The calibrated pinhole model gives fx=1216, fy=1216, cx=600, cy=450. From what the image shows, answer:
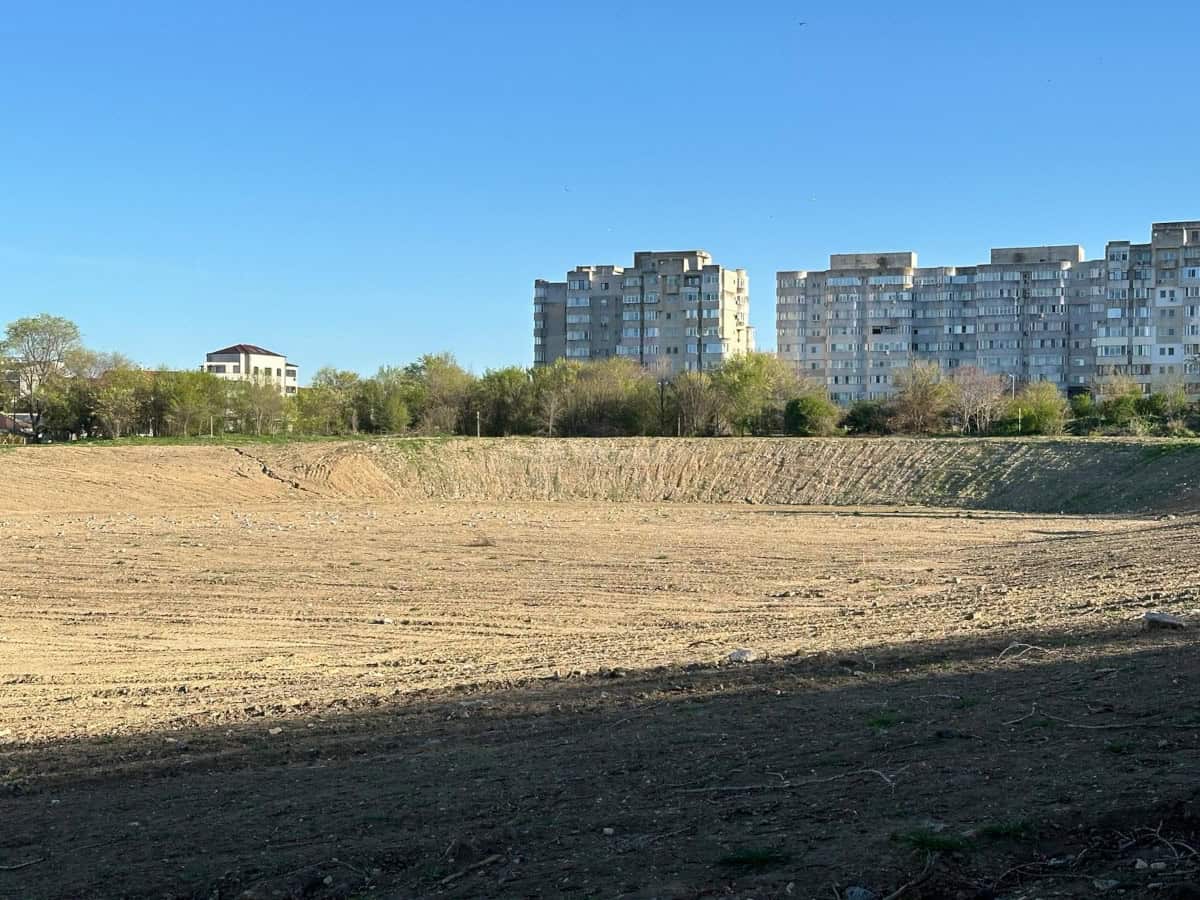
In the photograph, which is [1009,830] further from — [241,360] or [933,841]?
[241,360]

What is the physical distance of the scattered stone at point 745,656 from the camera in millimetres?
15891

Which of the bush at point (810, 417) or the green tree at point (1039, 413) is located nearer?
the green tree at point (1039, 413)

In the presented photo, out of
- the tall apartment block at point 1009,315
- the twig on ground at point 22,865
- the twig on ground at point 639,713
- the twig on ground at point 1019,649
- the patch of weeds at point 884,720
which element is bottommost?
the twig on ground at point 22,865

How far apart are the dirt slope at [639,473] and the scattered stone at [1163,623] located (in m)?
34.9

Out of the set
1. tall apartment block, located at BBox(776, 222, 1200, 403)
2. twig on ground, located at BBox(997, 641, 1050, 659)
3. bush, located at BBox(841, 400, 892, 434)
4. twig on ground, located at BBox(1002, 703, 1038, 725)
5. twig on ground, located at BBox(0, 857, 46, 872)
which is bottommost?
twig on ground, located at BBox(0, 857, 46, 872)

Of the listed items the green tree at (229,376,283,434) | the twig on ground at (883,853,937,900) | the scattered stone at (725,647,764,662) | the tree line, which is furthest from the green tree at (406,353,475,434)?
the twig on ground at (883,853,937,900)

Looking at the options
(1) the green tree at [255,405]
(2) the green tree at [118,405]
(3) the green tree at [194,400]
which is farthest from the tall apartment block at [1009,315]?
(2) the green tree at [118,405]

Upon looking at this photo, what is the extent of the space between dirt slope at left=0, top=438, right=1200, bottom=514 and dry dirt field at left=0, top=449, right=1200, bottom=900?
979 inches

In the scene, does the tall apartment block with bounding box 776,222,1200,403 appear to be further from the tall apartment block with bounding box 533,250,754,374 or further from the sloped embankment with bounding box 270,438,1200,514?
the sloped embankment with bounding box 270,438,1200,514

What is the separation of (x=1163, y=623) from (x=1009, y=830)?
980cm

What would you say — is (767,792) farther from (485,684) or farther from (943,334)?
(943,334)

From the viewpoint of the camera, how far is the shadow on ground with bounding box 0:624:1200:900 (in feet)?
23.6

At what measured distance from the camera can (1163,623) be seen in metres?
15.9

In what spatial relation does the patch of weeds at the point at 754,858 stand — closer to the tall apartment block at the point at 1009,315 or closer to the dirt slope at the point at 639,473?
the dirt slope at the point at 639,473
